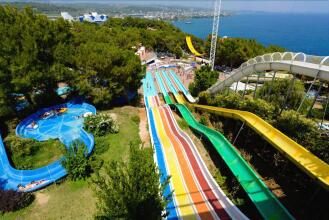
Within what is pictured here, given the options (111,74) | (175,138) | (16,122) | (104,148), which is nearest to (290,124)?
(175,138)

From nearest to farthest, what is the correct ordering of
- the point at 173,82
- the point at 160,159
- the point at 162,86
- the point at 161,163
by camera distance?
the point at 161,163 → the point at 160,159 → the point at 162,86 → the point at 173,82

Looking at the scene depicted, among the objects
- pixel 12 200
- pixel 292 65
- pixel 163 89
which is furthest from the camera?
pixel 163 89

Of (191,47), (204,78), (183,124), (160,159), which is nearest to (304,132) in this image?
(160,159)

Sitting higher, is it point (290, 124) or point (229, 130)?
point (290, 124)

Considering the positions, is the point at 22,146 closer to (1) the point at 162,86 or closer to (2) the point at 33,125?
(2) the point at 33,125

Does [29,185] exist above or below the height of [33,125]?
above

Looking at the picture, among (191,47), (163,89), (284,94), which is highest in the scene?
(284,94)

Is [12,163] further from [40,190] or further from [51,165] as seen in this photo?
[40,190]
